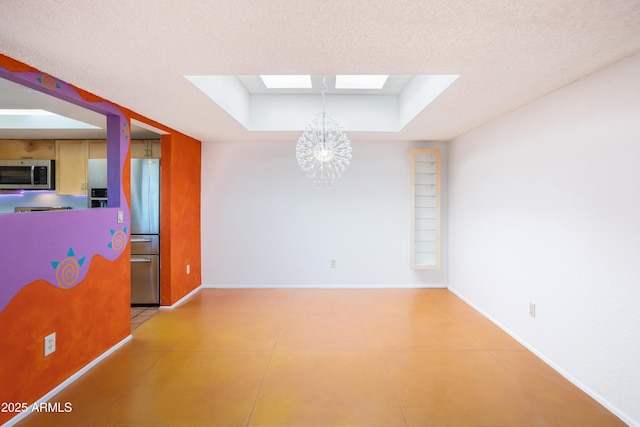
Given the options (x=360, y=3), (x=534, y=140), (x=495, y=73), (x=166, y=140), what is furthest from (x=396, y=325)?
(x=166, y=140)

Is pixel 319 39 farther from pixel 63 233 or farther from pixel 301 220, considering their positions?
pixel 301 220

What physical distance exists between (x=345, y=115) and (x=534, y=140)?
2.31 m

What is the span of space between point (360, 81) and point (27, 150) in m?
4.75

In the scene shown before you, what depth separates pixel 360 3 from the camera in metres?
1.43

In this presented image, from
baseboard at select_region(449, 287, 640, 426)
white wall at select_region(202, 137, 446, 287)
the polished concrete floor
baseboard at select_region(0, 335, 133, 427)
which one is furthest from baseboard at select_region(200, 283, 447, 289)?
baseboard at select_region(0, 335, 133, 427)

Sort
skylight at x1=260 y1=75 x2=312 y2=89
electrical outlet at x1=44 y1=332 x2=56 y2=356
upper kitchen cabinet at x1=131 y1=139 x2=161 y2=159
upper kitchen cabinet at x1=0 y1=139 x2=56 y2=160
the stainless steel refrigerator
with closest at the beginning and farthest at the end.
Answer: electrical outlet at x1=44 y1=332 x2=56 y2=356 < skylight at x1=260 y1=75 x2=312 y2=89 < the stainless steel refrigerator < upper kitchen cabinet at x1=131 y1=139 x2=161 y2=159 < upper kitchen cabinet at x1=0 y1=139 x2=56 y2=160

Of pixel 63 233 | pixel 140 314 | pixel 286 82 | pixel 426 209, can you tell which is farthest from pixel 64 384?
pixel 426 209

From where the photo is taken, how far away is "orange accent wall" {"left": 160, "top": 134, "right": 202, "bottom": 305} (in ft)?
13.1

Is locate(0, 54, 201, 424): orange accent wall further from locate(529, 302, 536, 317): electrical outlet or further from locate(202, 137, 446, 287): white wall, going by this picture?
locate(529, 302, 536, 317): electrical outlet

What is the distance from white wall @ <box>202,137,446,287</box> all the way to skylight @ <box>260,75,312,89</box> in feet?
3.61

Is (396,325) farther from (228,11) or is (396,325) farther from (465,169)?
(228,11)

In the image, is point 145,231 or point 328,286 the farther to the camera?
point 328,286

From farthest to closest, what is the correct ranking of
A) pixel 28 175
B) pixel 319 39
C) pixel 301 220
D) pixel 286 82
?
pixel 301 220 < pixel 28 175 < pixel 286 82 < pixel 319 39

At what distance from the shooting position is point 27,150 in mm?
4301
